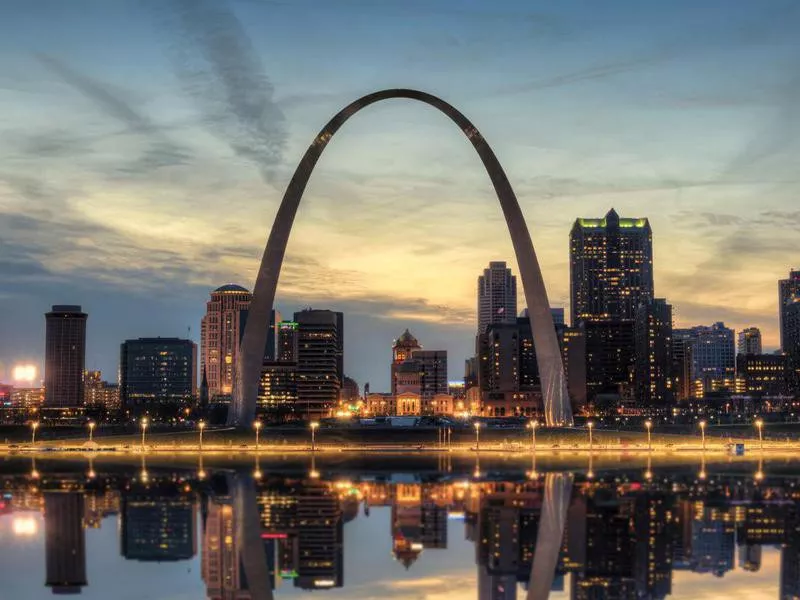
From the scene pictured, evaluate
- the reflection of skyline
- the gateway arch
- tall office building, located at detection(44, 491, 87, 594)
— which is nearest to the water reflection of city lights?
tall office building, located at detection(44, 491, 87, 594)

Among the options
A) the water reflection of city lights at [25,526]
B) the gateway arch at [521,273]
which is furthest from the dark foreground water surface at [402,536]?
the gateway arch at [521,273]

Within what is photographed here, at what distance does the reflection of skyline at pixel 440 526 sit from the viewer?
2552cm

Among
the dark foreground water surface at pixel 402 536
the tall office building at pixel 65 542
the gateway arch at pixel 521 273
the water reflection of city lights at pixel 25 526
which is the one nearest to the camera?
the dark foreground water surface at pixel 402 536

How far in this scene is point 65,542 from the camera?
31.2 meters

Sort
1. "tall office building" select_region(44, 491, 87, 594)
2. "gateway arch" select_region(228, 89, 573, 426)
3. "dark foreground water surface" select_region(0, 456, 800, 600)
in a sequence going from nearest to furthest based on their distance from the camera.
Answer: "dark foreground water surface" select_region(0, 456, 800, 600) → "tall office building" select_region(44, 491, 87, 594) → "gateway arch" select_region(228, 89, 573, 426)

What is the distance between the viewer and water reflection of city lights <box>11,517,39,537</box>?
108 ft

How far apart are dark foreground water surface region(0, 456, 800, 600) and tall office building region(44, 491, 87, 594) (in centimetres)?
9

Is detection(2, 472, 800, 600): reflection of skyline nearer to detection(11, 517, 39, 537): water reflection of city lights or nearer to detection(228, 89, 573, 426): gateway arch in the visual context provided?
detection(11, 517, 39, 537): water reflection of city lights

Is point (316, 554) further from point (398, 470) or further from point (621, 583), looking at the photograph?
point (398, 470)

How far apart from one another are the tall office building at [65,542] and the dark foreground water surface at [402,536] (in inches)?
3.7

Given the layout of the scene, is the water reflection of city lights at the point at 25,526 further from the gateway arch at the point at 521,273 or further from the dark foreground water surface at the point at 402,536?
the gateway arch at the point at 521,273

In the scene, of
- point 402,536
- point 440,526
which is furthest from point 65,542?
point 440,526

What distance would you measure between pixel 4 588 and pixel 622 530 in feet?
57.6

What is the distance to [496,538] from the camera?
3102 cm
